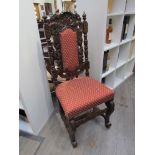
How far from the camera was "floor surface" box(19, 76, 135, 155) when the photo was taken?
4.04 feet

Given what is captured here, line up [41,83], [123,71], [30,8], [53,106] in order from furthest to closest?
[123,71]
[53,106]
[41,83]
[30,8]

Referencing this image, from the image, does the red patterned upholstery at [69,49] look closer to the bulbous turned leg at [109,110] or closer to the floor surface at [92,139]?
the bulbous turned leg at [109,110]

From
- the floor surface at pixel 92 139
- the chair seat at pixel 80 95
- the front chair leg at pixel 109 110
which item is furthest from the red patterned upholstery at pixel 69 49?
the floor surface at pixel 92 139

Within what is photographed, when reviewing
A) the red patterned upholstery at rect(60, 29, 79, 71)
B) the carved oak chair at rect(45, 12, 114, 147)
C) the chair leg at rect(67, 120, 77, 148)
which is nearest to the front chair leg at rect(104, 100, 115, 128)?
the carved oak chair at rect(45, 12, 114, 147)

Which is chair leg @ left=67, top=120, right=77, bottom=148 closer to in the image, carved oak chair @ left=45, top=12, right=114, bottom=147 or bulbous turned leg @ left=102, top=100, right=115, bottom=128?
carved oak chair @ left=45, top=12, right=114, bottom=147

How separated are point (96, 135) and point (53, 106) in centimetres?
66

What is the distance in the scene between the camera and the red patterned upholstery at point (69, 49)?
4.00 feet

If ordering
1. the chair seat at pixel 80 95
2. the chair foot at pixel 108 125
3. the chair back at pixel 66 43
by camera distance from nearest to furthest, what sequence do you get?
the chair seat at pixel 80 95
the chair back at pixel 66 43
the chair foot at pixel 108 125

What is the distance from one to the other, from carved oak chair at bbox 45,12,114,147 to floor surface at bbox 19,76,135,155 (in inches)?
4.5

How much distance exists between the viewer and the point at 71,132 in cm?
118

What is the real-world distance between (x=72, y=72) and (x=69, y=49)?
9.8 inches

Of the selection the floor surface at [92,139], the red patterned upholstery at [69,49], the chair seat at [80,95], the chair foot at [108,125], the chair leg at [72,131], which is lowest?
the floor surface at [92,139]
